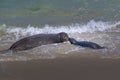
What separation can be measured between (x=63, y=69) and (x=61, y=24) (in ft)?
16.2

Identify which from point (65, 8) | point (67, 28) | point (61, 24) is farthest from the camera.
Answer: point (65, 8)

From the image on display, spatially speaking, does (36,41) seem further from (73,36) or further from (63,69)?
(63,69)

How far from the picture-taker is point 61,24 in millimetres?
12008

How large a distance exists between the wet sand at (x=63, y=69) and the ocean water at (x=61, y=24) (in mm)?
373

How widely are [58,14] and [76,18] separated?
38.7 inches

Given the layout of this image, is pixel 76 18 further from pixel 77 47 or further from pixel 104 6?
pixel 77 47

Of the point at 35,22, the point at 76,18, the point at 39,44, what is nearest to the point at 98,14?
the point at 76,18

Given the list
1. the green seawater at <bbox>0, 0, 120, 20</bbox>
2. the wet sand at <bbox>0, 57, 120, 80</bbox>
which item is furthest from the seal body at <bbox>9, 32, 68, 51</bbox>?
the green seawater at <bbox>0, 0, 120, 20</bbox>

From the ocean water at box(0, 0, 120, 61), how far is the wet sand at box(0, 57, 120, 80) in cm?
37

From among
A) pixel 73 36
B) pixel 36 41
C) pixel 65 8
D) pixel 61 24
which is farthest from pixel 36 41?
pixel 65 8

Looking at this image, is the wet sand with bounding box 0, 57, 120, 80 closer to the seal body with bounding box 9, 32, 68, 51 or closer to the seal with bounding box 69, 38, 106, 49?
the seal with bounding box 69, 38, 106, 49

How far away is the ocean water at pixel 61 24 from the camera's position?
27.9 ft

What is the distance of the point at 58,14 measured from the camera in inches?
537

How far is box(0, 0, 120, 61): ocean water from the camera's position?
8.52 m
